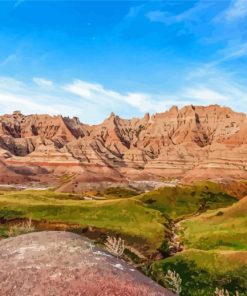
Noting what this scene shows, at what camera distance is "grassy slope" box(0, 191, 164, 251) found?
93688 mm

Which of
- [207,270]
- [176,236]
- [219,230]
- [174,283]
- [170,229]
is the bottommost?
[176,236]

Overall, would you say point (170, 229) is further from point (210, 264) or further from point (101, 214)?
point (210, 264)

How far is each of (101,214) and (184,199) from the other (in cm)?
3997

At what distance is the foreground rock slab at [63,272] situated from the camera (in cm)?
927

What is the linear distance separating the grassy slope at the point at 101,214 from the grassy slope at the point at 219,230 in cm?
677

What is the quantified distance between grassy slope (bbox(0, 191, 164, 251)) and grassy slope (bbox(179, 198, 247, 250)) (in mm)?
6770

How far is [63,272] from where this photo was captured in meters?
9.73

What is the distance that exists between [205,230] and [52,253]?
289ft

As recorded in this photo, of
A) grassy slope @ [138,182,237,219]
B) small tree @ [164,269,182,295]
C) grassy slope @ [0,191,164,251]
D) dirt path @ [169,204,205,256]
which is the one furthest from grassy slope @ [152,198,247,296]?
grassy slope @ [138,182,237,219]

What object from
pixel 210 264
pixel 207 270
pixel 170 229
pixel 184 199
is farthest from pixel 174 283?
pixel 184 199

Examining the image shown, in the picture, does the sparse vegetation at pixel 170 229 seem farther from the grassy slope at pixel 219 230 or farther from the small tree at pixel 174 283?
the small tree at pixel 174 283

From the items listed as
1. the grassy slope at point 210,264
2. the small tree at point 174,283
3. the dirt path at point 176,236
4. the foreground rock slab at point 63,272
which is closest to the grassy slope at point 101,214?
the dirt path at point 176,236

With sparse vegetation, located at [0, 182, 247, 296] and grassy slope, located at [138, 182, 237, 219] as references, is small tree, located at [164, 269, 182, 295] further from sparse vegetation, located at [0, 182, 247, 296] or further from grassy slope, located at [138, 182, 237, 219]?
grassy slope, located at [138, 182, 237, 219]

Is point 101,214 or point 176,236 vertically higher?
point 101,214
